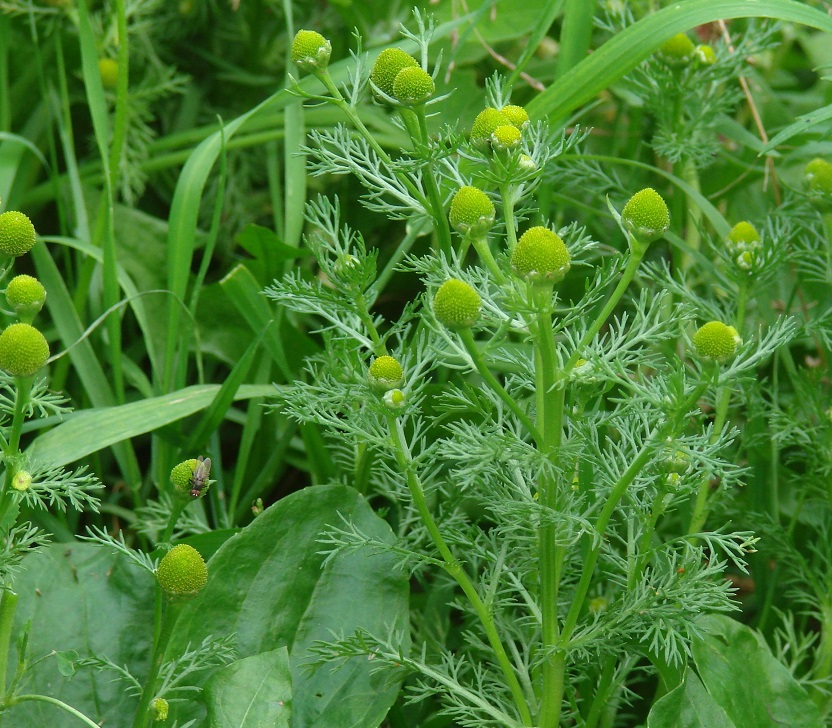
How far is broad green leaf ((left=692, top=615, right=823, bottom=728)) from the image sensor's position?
1.19 meters

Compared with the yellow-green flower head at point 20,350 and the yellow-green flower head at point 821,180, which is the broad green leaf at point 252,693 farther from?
the yellow-green flower head at point 821,180

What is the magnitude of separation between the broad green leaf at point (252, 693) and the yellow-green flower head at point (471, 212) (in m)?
0.51

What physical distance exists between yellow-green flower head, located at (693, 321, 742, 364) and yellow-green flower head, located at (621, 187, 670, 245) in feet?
0.34

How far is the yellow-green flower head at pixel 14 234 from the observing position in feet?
3.32

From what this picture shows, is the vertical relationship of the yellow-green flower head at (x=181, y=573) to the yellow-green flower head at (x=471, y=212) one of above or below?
below

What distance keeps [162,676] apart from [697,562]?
0.59 meters

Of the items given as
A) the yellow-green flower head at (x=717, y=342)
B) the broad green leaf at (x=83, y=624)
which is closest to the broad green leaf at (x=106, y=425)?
the broad green leaf at (x=83, y=624)

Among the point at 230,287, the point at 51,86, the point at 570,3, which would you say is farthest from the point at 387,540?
the point at 51,86

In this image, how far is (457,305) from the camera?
36.0 inches

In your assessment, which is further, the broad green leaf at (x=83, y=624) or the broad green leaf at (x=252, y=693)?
the broad green leaf at (x=83, y=624)

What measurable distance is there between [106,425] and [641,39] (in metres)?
0.86

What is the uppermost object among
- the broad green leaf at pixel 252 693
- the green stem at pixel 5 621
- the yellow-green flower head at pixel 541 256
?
the yellow-green flower head at pixel 541 256

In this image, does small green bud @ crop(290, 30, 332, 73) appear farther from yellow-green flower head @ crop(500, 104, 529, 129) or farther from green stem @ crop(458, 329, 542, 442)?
green stem @ crop(458, 329, 542, 442)

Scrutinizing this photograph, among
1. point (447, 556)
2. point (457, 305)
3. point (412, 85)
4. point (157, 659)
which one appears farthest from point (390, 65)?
point (157, 659)
